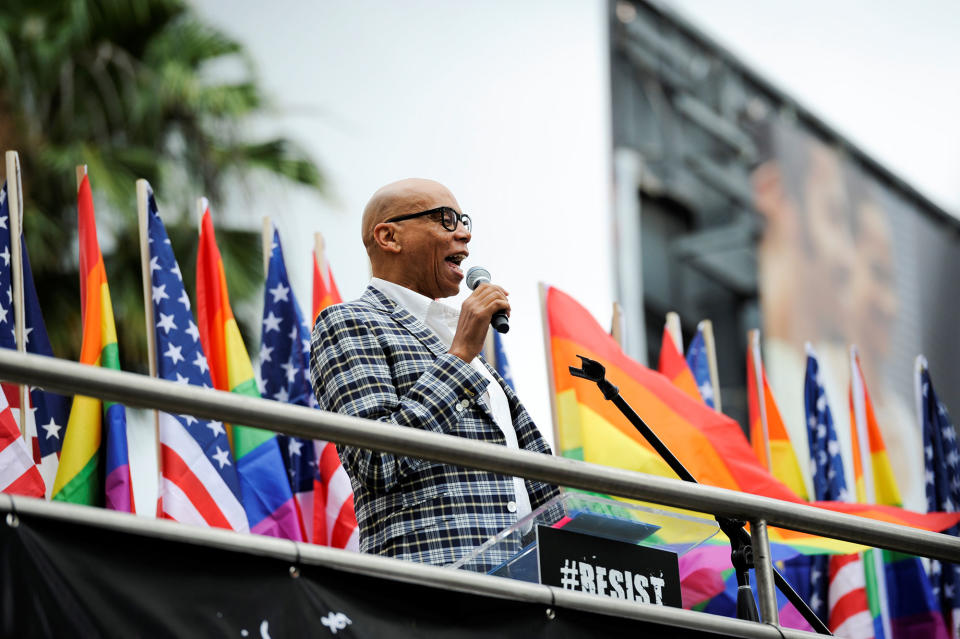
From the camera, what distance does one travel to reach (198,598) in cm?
275

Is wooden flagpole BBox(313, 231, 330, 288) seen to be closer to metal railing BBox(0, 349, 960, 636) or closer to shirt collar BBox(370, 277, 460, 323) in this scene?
shirt collar BBox(370, 277, 460, 323)

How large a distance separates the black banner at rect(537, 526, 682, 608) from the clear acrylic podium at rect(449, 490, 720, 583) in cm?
2

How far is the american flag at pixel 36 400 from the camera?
6168 mm

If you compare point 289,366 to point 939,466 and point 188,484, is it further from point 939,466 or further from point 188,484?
point 939,466

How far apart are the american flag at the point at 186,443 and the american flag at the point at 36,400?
46 cm

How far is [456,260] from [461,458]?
1242 mm

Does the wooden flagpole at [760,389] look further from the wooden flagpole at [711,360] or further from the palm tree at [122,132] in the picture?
the palm tree at [122,132]

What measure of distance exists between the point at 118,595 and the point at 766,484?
173 inches

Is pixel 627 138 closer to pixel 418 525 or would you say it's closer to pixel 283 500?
pixel 283 500

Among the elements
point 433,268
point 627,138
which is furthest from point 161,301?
point 627,138

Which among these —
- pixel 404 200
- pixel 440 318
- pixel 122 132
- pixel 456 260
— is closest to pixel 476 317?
pixel 440 318

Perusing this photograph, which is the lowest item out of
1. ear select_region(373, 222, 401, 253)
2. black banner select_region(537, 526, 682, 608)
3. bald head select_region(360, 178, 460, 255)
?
black banner select_region(537, 526, 682, 608)

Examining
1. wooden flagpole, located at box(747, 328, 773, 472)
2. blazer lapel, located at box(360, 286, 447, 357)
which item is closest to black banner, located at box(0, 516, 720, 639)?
blazer lapel, located at box(360, 286, 447, 357)

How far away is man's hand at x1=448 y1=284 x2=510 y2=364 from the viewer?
3.54 meters
